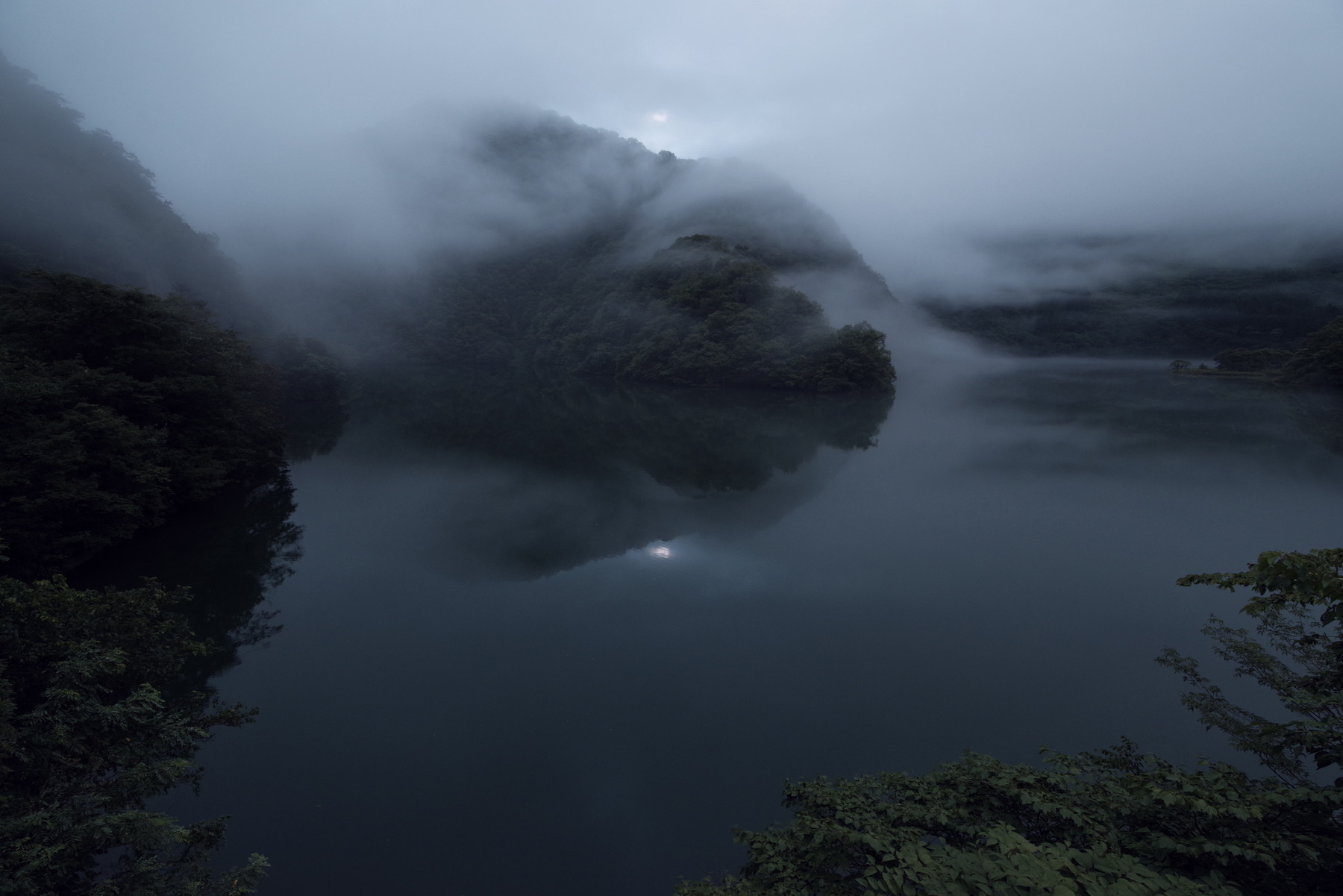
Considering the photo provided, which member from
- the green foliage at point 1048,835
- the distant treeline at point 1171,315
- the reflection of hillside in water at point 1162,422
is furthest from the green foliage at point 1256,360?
the green foliage at point 1048,835

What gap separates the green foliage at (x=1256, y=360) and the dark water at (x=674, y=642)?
43088 mm

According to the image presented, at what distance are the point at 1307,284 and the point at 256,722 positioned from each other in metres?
132

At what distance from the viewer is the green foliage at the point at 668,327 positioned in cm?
4541

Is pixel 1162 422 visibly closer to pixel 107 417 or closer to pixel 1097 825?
pixel 1097 825

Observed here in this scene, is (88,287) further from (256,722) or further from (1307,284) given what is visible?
(1307,284)

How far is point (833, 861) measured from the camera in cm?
416

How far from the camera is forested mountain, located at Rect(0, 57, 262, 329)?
1364 inches

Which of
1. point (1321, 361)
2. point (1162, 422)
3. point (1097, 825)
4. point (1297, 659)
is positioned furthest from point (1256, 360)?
point (1097, 825)

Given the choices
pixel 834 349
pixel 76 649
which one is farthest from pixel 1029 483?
pixel 834 349

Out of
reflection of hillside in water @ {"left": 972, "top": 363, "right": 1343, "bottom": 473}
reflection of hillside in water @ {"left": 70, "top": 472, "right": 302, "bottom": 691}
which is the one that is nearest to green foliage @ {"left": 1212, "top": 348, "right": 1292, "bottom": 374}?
reflection of hillside in water @ {"left": 972, "top": 363, "right": 1343, "bottom": 473}

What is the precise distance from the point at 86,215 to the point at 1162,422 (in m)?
68.1

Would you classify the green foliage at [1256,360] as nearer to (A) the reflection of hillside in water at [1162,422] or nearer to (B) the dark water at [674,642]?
(A) the reflection of hillside in water at [1162,422]

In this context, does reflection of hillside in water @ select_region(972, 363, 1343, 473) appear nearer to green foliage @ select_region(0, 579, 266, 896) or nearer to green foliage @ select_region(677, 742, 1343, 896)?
green foliage @ select_region(677, 742, 1343, 896)

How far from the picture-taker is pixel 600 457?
24.4 m
